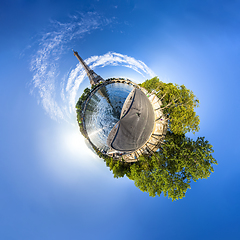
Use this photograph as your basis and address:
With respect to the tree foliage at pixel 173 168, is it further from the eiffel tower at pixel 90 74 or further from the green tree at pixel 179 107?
the eiffel tower at pixel 90 74

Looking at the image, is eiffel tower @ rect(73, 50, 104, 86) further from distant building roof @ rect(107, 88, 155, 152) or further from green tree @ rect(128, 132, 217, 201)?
green tree @ rect(128, 132, 217, 201)

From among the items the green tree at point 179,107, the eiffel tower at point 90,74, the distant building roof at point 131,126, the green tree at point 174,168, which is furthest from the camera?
the eiffel tower at point 90,74

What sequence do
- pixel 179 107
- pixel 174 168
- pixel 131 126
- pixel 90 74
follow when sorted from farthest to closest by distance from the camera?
pixel 90 74, pixel 179 107, pixel 174 168, pixel 131 126

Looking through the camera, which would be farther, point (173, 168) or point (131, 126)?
point (173, 168)

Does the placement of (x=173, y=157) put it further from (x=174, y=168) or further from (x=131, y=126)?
(x=131, y=126)

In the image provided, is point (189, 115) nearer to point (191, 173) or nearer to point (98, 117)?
point (191, 173)

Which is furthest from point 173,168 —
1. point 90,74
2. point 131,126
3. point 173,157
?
point 90,74

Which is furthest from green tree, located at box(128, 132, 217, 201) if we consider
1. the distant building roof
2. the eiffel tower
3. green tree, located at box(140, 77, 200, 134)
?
the eiffel tower

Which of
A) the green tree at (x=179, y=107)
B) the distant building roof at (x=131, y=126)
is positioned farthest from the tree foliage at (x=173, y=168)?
the distant building roof at (x=131, y=126)

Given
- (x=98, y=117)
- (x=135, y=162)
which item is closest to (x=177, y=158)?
(x=135, y=162)
